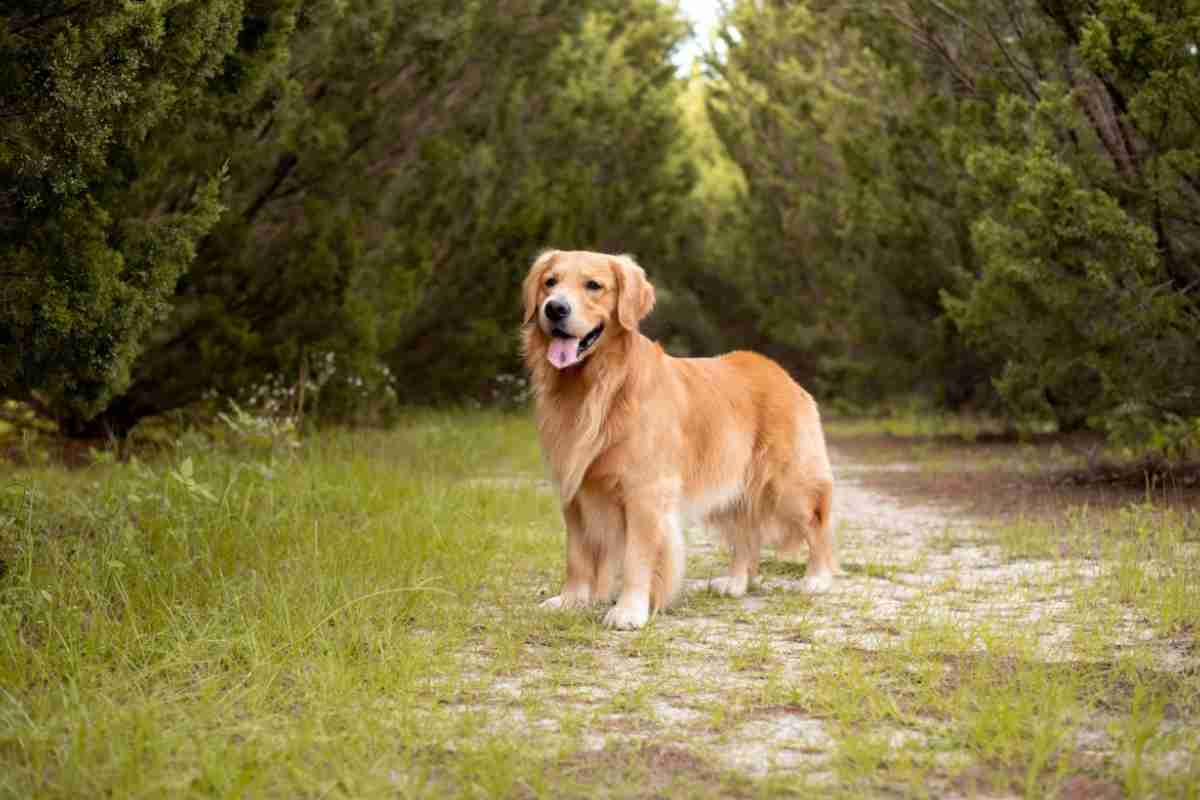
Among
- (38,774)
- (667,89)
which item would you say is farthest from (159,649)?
(667,89)

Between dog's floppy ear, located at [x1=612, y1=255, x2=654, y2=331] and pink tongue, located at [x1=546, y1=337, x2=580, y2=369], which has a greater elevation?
dog's floppy ear, located at [x1=612, y1=255, x2=654, y2=331]

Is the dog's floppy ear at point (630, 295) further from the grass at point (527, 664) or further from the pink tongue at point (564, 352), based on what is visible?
the grass at point (527, 664)

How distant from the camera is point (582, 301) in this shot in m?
4.70

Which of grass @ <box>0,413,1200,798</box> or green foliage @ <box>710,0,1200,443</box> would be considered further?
green foliage @ <box>710,0,1200,443</box>

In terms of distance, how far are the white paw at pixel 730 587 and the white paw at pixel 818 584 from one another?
0.26 m

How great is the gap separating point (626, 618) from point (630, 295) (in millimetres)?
1154

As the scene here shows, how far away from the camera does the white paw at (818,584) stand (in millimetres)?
5270

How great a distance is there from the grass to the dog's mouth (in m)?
0.89

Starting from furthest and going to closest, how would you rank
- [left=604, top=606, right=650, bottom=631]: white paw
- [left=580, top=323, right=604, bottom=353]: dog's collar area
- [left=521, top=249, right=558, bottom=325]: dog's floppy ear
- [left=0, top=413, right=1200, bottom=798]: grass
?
[left=521, top=249, right=558, bottom=325]: dog's floppy ear
[left=580, top=323, right=604, bottom=353]: dog's collar area
[left=604, top=606, right=650, bottom=631]: white paw
[left=0, top=413, right=1200, bottom=798]: grass

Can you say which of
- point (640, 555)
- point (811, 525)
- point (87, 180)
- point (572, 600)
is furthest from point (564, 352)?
point (87, 180)

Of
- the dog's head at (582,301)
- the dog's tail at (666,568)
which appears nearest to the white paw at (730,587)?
the dog's tail at (666,568)

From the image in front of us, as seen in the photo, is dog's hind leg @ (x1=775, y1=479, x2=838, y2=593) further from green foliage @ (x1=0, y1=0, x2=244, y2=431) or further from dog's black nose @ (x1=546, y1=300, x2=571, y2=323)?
green foliage @ (x1=0, y1=0, x2=244, y2=431)

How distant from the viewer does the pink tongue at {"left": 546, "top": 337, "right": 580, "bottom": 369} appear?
468 cm

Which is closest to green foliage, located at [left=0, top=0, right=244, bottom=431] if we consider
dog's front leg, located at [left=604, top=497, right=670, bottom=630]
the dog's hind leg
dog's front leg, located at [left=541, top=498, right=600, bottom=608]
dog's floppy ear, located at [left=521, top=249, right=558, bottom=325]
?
dog's floppy ear, located at [left=521, top=249, right=558, bottom=325]
